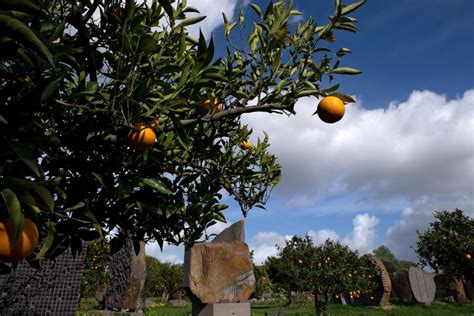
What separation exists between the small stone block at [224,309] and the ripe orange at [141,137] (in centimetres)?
604

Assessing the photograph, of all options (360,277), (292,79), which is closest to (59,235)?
(292,79)

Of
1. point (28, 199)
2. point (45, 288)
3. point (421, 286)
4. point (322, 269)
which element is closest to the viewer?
point (28, 199)

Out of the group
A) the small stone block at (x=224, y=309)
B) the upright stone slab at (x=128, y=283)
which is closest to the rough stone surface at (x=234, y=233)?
the small stone block at (x=224, y=309)

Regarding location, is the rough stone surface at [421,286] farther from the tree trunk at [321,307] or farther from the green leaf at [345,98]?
the green leaf at [345,98]

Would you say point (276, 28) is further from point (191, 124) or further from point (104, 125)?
point (104, 125)

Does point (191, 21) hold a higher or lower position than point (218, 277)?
higher

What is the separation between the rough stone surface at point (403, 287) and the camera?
26.1m

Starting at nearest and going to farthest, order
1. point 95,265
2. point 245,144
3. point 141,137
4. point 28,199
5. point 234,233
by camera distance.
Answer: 1. point 28,199
2. point 141,137
3. point 245,144
4. point 234,233
5. point 95,265

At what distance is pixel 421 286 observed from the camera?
85.0ft

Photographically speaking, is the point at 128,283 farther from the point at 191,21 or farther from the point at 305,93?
the point at 305,93

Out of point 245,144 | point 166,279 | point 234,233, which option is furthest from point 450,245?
point 166,279

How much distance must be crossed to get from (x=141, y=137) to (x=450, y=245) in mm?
19625

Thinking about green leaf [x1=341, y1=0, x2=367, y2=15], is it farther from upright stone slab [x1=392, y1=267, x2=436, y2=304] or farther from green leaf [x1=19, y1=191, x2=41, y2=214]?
upright stone slab [x1=392, y1=267, x2=436, y2=304]

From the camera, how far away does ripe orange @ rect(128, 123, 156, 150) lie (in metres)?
2.36
